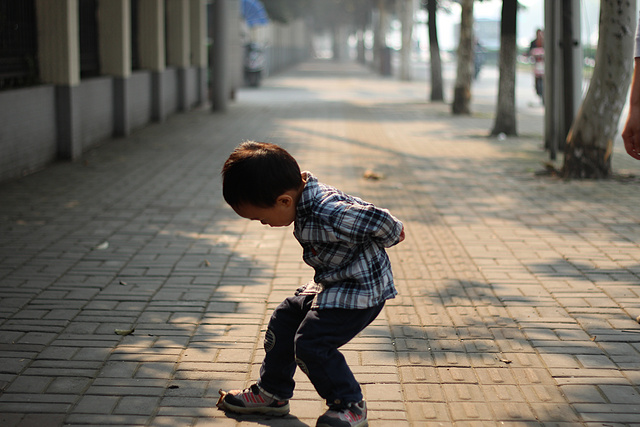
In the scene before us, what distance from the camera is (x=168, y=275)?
5.91 meters

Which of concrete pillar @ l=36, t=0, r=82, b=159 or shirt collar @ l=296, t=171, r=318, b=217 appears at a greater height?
concrete pillar @ l=36, t=0, r=82, b=159

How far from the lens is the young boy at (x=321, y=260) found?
316cm

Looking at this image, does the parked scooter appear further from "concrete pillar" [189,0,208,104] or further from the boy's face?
the boy's face

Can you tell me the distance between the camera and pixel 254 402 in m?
3.62

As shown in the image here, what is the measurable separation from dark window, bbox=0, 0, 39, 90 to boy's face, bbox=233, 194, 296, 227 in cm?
795

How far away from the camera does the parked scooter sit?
3238cm

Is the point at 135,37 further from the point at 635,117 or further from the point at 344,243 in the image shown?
the point at 344,243

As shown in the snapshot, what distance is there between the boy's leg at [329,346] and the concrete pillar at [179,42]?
17.9m

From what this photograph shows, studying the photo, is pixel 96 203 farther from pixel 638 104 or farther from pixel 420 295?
pixel 638 104

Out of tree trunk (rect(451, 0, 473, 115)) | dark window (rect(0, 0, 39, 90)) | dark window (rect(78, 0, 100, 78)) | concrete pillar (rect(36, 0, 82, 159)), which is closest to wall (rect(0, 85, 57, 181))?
concrete pillar (rect(36, 0, 82, 159))

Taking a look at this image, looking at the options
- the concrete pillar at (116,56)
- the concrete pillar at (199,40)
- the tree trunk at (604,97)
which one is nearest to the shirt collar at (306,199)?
the tree trunk at (604,97)

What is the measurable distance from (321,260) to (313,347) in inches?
12.6

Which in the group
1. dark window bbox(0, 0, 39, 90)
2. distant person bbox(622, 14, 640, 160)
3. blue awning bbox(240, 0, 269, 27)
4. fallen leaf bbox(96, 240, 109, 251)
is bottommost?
fallen leaf bbox(96, 240, 109, 251)

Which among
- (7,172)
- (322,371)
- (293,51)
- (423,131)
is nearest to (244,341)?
(322,371)
